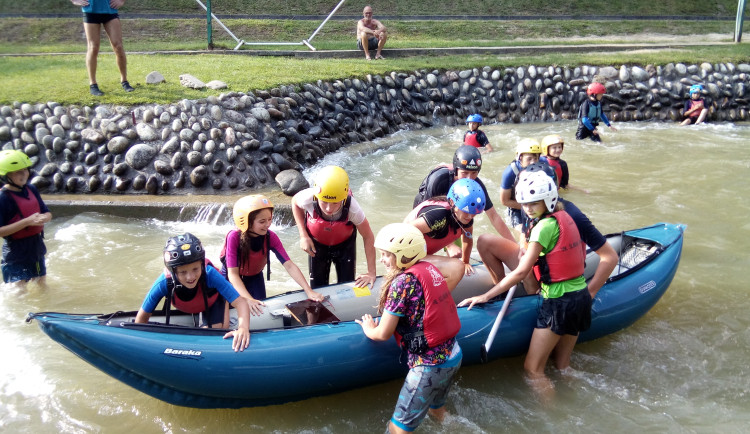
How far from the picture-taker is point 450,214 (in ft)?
16.1

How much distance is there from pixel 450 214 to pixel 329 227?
104 centimetres

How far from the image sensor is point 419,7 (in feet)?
66.3

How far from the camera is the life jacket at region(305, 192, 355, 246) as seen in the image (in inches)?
207

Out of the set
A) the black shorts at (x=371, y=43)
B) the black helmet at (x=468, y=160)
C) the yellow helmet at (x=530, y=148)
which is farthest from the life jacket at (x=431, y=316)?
the black shorts at (x=371, y=43)

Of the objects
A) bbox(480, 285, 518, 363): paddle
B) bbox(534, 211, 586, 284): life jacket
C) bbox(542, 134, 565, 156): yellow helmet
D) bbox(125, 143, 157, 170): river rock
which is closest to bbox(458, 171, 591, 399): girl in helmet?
bbox(534, 211, 586, 284): life jacket

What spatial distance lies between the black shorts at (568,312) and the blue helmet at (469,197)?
0.87m

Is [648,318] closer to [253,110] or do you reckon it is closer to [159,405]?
[159,405]

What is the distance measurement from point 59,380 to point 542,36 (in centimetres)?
1598

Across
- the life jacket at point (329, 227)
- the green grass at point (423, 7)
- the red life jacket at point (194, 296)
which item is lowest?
the red life jacket at point (194, 296)

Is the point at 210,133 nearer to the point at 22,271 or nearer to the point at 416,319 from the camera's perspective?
the point at 22,271

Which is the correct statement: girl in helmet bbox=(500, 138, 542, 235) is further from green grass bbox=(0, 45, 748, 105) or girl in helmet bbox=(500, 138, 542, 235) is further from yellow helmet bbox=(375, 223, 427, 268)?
green grass bbox=(0, 45, 748, 105)

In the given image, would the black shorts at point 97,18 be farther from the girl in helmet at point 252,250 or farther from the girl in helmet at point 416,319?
the girl in helmet at point 416,319

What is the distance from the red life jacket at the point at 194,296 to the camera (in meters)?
4.37

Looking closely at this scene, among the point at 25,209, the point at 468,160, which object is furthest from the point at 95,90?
the point at 468,160
